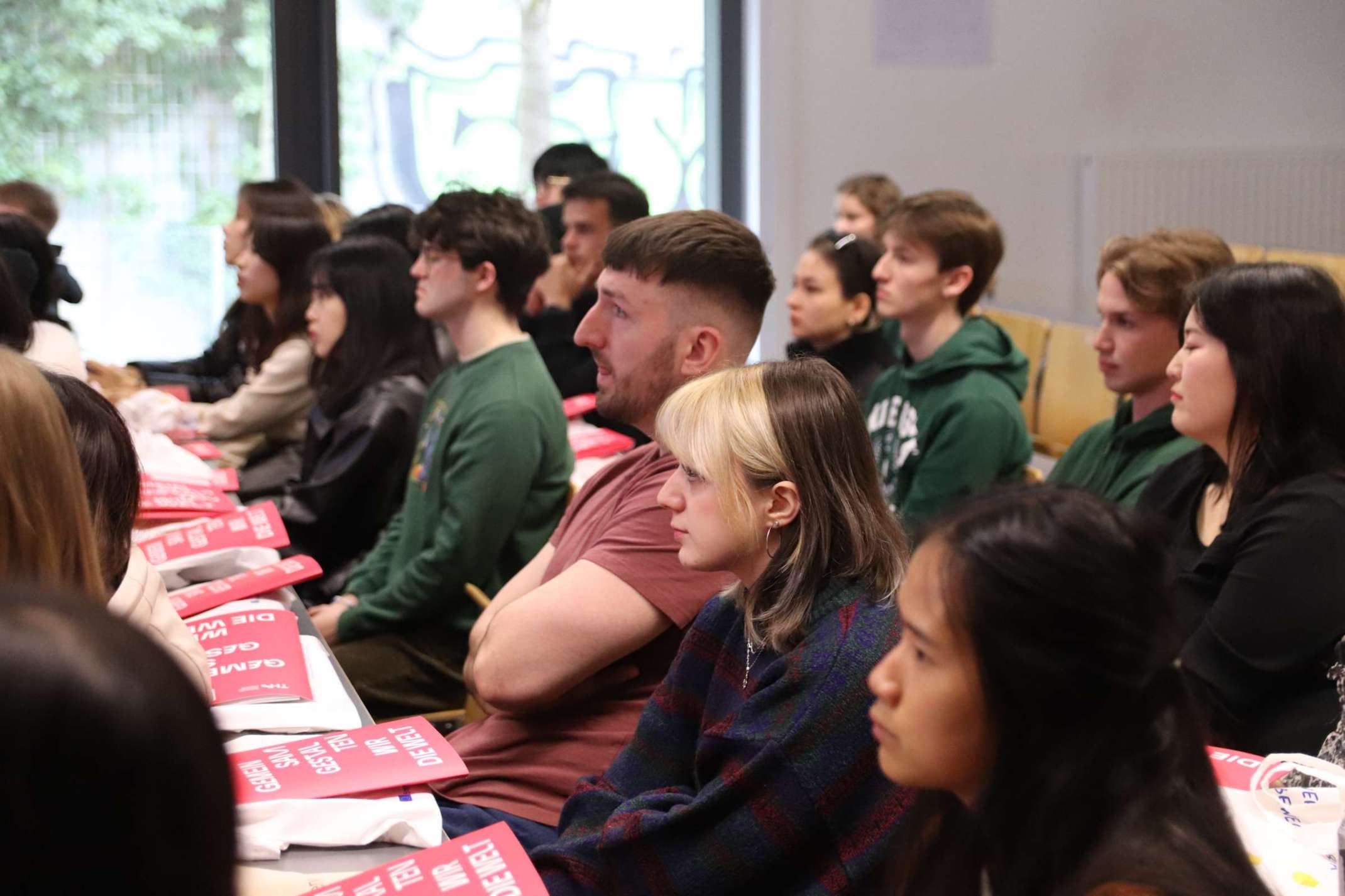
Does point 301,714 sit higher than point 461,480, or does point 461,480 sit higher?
point 461,480

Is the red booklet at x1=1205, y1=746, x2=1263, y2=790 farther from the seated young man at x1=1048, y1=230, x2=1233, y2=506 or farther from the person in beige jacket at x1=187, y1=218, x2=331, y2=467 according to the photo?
the person in beige jacket at x1=187, y1=218, x2=331, y2=467

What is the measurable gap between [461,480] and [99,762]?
2.21m

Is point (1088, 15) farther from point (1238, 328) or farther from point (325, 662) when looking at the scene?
point (325, 662)

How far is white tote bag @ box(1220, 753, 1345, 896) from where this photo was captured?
51.6 inches

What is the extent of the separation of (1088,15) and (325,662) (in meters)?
5.65

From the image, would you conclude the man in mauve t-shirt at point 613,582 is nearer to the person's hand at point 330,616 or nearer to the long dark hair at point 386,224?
the person's hand at point 330,616

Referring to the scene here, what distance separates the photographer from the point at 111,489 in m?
1.60

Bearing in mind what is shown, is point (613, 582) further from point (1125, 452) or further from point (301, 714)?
point (1125, 452)

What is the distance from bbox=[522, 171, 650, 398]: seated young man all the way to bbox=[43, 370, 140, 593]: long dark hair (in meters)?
2.75

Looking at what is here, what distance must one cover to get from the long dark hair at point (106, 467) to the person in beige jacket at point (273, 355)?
2.29 meters

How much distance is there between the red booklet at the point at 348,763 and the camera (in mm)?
1432

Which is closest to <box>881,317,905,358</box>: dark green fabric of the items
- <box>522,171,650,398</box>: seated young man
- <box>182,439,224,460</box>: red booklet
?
<box>522,171,650,398</box>: seated young man

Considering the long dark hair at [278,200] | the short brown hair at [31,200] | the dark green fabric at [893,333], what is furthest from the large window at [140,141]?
the dark green fabric at [893,333]

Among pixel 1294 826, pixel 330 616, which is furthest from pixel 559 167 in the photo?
pixel 1294 826
